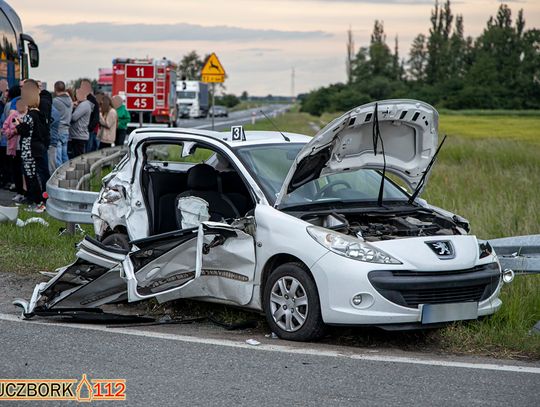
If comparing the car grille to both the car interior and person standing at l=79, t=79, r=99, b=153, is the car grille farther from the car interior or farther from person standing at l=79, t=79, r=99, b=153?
person standing at l=79, t=79, r=99, b=153

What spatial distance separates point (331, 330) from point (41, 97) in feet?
29.3

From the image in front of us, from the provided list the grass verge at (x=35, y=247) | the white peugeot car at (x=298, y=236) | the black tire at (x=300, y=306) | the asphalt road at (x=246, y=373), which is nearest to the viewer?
the asphalt road at (x=246, y=373)

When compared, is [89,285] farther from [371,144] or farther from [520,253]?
[520,253]

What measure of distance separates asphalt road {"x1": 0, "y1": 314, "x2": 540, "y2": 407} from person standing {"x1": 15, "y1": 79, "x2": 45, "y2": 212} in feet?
26.3

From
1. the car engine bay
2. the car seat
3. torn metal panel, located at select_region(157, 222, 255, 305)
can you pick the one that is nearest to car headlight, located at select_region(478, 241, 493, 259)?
the car engine bay

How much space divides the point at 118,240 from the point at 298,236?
256cm

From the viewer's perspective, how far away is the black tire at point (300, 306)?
752 centimetres

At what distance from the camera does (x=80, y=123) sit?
759 inches

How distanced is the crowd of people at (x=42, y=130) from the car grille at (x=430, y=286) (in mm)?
7310

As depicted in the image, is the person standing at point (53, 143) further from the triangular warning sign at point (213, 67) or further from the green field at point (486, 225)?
the triangular warning sign at point (213, 67)

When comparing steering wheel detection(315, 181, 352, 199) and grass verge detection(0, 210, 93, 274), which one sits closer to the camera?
steering wheel detection(315, 181, 352, 199)

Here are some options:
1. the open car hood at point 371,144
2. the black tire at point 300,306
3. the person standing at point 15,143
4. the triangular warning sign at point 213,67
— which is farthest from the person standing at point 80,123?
the black tire at point 300,306

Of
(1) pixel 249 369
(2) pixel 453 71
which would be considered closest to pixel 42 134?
(1) pixel 249 369

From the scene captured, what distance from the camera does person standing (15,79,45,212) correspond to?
1524cm
